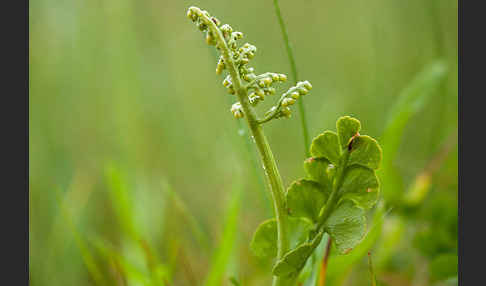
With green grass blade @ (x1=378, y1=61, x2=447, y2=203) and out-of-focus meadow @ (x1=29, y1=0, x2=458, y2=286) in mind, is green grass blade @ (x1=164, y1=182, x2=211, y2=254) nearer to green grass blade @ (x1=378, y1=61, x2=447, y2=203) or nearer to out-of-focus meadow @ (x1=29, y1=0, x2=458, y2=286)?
out-of-focus meadow @ (x1=29, y1=0, x2=458, y2=286)

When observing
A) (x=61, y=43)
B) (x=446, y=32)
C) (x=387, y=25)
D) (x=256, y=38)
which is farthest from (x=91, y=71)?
(x=446, y=32)

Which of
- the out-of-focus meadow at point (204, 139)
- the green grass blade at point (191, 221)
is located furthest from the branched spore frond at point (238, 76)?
the green grass blade at point (191, 221)

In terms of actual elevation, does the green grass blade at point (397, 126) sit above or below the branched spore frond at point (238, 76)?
below

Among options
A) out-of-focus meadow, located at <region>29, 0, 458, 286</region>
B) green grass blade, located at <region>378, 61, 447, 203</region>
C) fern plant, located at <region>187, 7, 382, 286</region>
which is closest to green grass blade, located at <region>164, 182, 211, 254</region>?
out-of-focus meadow, located at <region>29, 0, 458, 286</region>

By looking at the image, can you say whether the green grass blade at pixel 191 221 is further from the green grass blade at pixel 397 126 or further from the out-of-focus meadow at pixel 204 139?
the green grass blade at pixel 397 126

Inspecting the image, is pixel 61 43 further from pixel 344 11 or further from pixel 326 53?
pixel 344 11

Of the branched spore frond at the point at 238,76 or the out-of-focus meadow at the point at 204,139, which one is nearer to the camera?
the branched spore frond at the point at 238,76

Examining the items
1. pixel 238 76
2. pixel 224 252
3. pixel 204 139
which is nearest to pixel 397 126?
pixel 224 252

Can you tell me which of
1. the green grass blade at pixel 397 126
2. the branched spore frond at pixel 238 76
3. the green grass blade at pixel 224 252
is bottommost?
the green grass blade at pixel 224 252

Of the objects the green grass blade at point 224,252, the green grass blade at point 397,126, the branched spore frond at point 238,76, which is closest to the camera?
the branched spore frond at point 238,76
